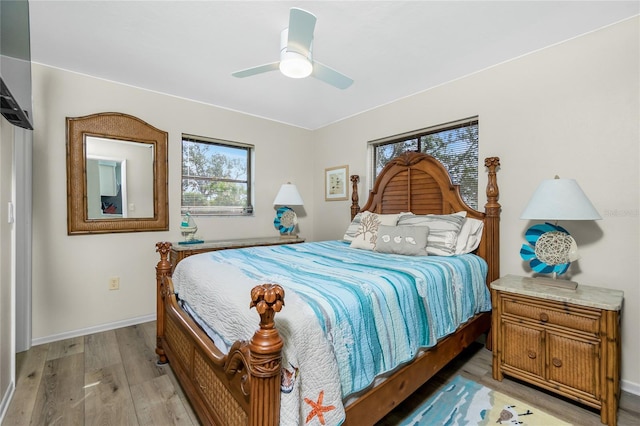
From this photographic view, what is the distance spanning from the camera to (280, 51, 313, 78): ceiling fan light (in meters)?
1.73

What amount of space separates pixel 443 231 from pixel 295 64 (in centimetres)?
173

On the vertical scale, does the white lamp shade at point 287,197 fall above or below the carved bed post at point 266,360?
above

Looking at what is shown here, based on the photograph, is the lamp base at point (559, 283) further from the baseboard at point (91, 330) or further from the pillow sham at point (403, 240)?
the baseboard at point (91, 330)

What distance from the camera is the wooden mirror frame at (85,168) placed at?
2.68 meters

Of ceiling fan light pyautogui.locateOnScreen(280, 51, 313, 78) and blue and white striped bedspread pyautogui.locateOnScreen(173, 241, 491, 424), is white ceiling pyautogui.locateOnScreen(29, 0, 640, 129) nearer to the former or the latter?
ceiling fan light pyautogui.locateOnScreen(280, 51, 313, 78)

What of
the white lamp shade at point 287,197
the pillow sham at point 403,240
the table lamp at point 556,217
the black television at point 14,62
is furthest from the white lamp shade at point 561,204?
the black television at point 14,62

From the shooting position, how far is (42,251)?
2568 mm

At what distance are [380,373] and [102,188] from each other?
3.03 metres

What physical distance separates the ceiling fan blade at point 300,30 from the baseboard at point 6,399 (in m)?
2.63

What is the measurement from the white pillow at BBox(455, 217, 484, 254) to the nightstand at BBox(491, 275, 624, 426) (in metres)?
0.40

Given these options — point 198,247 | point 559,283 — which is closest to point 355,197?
point 198,247

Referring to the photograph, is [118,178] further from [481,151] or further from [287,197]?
[481,151]

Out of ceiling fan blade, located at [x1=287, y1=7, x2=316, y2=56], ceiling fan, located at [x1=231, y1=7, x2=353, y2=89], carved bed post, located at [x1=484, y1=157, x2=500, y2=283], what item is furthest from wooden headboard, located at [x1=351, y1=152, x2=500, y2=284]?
ceiling fan blade, located at [x1=287, y1=7, x2=316, y2=56]

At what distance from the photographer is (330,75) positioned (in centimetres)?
202
